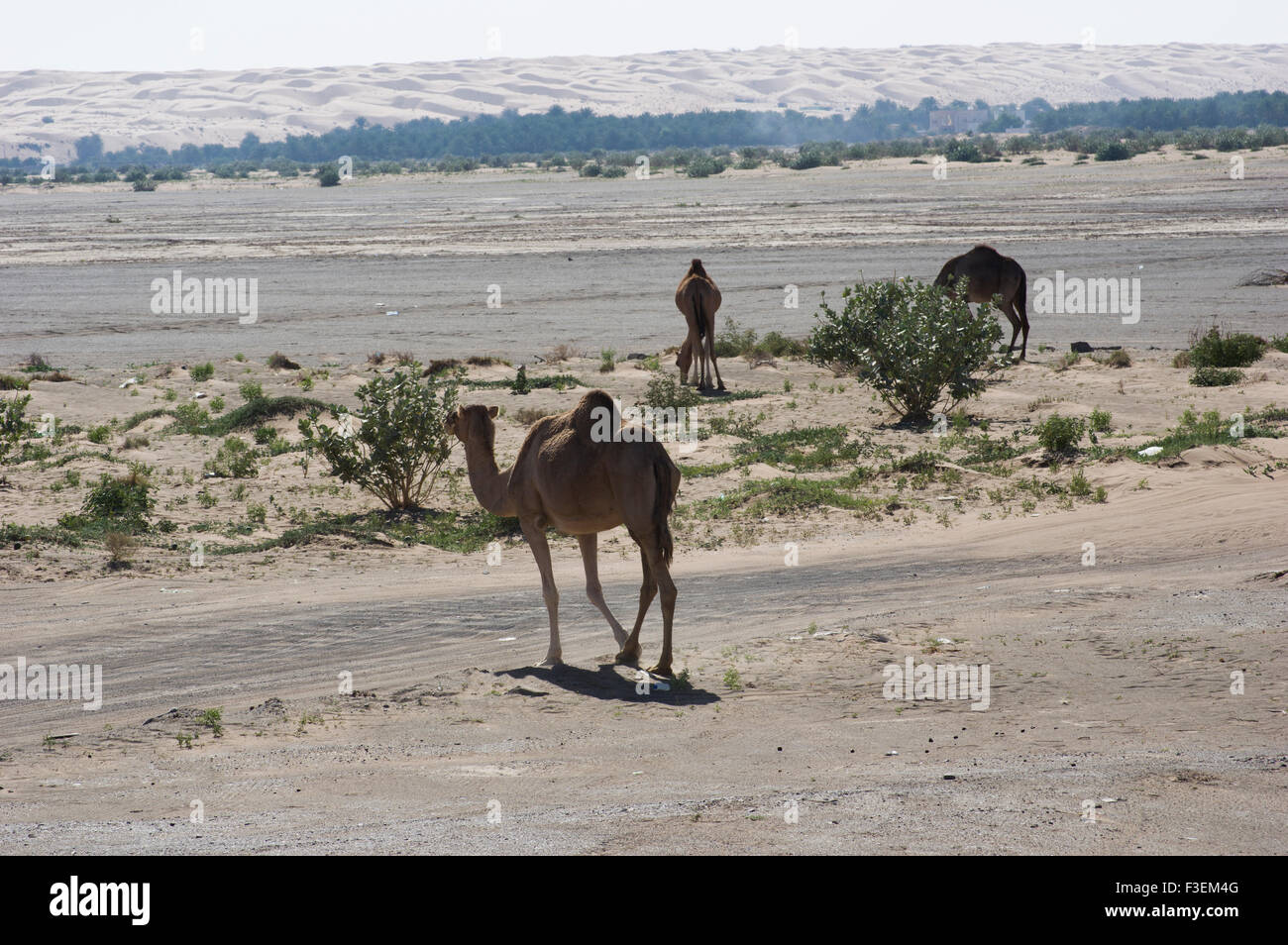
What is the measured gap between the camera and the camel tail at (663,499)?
8.36 meters

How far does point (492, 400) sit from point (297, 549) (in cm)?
720

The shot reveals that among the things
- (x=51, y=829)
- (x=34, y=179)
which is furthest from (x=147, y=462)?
(x=34, y=179)

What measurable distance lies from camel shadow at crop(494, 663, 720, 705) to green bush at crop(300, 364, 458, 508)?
224 inches

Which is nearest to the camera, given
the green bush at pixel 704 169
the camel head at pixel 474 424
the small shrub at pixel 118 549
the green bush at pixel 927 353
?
the camel head at pixel 474 424

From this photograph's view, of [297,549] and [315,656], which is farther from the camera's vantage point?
[297,549]

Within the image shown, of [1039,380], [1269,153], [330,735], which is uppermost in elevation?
[1269,153]

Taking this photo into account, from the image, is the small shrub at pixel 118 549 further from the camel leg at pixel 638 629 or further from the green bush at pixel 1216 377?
the green bush at pixel 1216 377

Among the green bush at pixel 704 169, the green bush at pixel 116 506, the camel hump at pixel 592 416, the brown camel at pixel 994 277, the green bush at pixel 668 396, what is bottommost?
the green bush at pixel 116 506

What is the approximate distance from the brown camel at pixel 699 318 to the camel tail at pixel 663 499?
11.6 meters

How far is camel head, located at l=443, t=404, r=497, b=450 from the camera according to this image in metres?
9.36

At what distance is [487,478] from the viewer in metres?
9.23

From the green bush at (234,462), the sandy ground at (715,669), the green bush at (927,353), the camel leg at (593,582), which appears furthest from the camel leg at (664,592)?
the green bush at (927,353)
